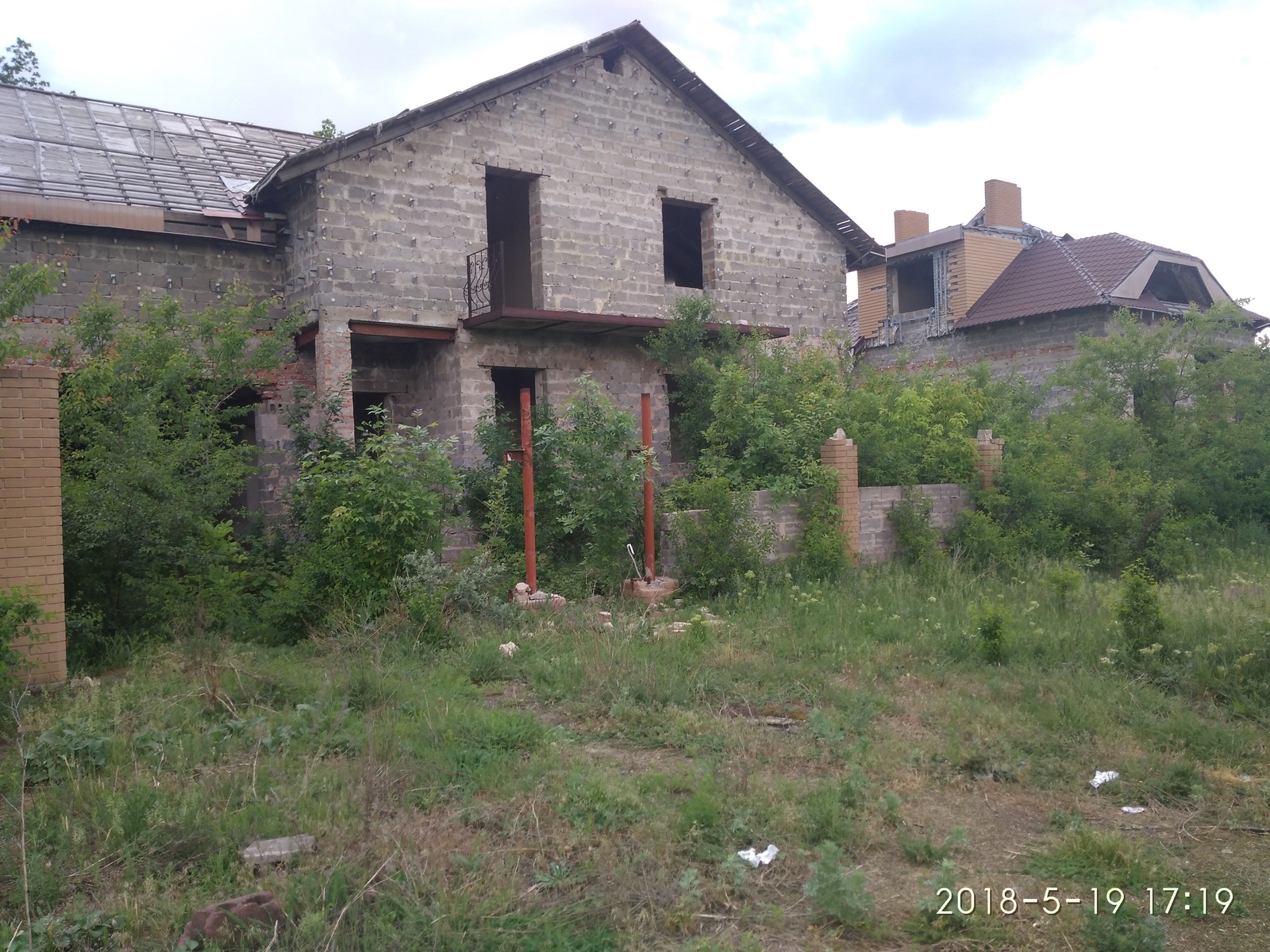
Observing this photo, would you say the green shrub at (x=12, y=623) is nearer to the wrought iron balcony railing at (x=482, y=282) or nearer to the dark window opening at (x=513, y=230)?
the wrought iron balcony railing at (x=482, y=282)

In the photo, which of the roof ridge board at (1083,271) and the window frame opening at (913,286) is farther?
the window frame opening at (913,286)

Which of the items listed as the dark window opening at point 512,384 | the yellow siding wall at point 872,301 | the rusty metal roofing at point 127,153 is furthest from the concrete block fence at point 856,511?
the yellow siding wall at point 872,301

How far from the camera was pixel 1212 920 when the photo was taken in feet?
12.8

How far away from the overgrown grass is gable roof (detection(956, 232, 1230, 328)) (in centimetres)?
1373

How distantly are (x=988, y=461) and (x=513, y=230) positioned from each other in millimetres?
8915

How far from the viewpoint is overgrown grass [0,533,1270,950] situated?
3.93 m

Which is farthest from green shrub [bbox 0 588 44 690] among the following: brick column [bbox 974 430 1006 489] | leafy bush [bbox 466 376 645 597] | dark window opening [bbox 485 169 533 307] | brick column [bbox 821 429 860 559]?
brick column [bbox 974 430 1006 489]

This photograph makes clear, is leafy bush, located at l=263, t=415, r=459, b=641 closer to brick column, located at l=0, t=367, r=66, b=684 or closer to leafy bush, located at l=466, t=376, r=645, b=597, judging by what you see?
leafy bush, located at l=466, t=376, r=645, b=597

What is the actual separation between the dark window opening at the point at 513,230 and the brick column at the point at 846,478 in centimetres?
636

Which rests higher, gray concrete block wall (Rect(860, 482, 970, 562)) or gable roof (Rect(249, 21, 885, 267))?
gable roof (Rect(249, 21, 885, 267))

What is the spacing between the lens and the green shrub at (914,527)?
1189 centimetres

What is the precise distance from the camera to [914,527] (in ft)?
39.4

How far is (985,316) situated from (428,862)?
2050 centimetres
